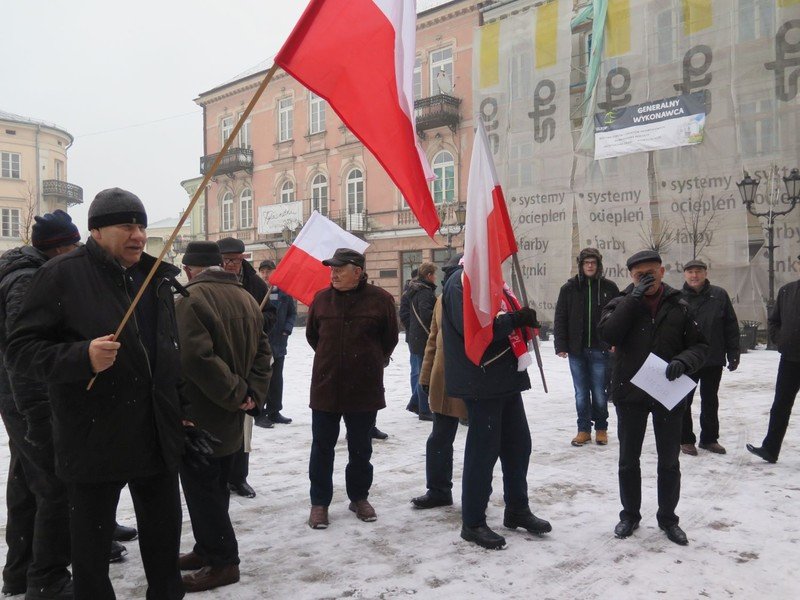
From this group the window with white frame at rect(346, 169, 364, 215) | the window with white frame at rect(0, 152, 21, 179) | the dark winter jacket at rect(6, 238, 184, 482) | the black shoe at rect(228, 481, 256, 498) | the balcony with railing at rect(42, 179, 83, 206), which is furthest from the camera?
the balcony with railing at rect(42, 179, 83, 206)

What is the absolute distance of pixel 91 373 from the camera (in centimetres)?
234

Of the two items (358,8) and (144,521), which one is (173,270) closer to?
(144,521)

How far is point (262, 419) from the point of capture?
741 centimetres

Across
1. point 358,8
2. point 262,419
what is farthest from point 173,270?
point 262,419

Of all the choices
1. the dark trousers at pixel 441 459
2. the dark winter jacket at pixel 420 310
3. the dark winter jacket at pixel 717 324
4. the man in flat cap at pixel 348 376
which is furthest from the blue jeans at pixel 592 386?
the man in flat cap at pixel 348 376

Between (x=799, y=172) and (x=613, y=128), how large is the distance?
17.4 feet

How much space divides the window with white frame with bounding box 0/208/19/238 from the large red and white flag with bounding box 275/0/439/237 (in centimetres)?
4865

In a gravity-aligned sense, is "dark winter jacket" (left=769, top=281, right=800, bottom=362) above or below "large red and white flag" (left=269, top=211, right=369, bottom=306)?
below

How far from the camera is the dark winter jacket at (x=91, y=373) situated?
96.0 inches

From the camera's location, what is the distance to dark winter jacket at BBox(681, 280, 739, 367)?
6145mm

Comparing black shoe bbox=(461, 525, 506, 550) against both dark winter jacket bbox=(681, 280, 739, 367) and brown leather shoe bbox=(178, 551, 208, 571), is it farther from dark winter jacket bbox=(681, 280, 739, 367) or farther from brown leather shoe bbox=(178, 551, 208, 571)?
dark winter jacket bbox=(681, 280, 739, 367)

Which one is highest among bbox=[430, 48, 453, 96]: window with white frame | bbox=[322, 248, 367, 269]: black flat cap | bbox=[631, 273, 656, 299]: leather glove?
bbox=[430, 48, 453, 96]: window with white frame

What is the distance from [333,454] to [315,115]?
28.6 metres

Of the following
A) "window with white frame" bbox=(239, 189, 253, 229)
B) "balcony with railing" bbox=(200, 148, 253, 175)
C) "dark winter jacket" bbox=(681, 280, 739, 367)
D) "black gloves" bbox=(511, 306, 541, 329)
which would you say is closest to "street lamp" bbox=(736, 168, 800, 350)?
"dark winter jacket" bbox=(681, 280, 739, 367)
